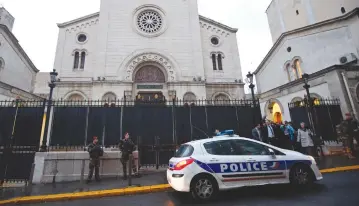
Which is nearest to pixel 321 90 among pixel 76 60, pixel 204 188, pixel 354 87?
pixel 354 87

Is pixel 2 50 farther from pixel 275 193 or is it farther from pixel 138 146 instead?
pixel 275 193

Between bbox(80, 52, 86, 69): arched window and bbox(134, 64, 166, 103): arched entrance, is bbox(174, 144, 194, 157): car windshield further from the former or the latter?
bbox(80, 52, 86, 69): arched window

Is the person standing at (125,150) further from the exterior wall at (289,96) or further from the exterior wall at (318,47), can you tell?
the exterior wall at (318,47)

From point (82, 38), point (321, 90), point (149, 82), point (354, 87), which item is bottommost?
point (354, 87)

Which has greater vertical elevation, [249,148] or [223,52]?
[223,52]

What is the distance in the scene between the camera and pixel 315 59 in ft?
59.5

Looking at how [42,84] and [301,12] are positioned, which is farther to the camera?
[42,84]

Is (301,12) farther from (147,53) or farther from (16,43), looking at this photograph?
(16,43)

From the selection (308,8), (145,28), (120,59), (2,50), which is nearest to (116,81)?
(120,59)

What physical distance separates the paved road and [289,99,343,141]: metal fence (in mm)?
7001

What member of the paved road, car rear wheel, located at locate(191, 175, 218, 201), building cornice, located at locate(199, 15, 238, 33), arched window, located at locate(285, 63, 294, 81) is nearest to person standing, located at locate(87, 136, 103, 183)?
the paved road

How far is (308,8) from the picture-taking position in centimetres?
2347

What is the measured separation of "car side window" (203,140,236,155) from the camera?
5113 millimetres

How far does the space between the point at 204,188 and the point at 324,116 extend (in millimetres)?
11787
